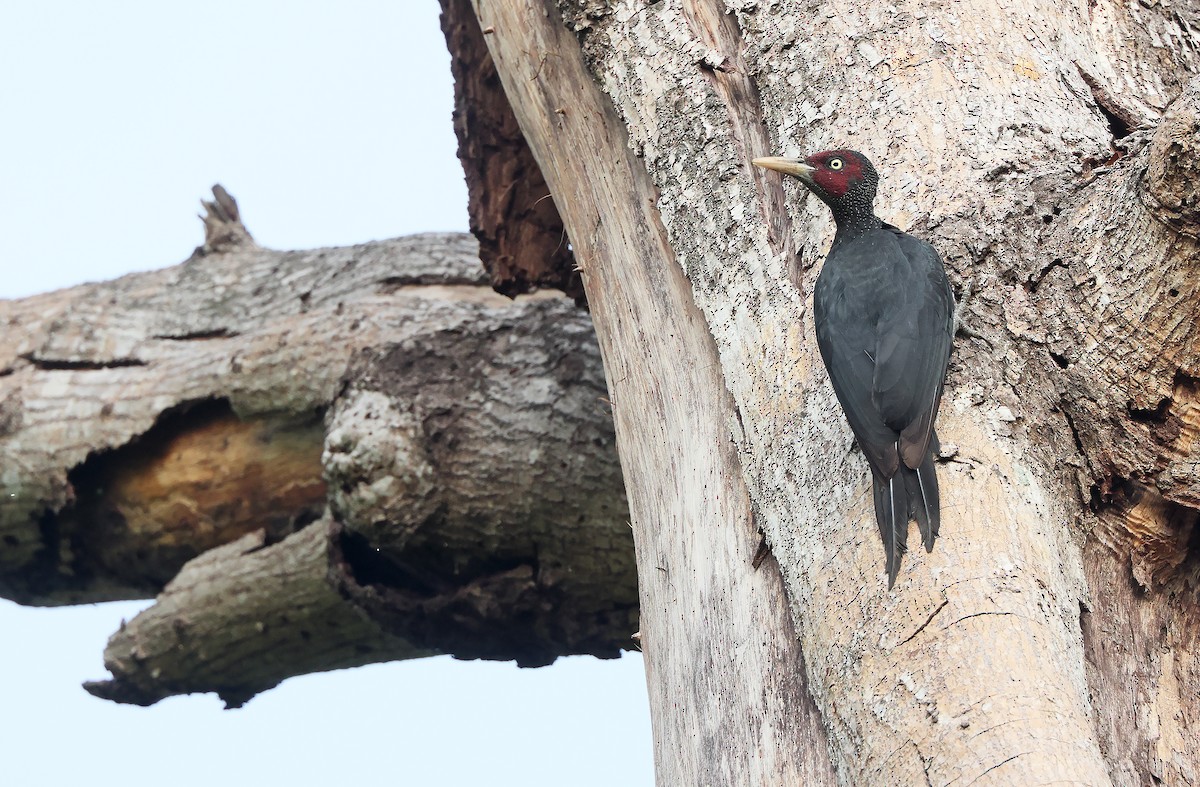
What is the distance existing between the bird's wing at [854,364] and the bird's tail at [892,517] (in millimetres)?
23

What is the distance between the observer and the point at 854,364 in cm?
241

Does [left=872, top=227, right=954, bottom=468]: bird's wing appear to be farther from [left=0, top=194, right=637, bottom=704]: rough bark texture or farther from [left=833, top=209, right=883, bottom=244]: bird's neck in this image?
[left=0, top=194, right=637, bottom=704]: rough bark texture

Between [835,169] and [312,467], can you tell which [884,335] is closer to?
[835,169]

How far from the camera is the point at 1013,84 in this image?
274cm

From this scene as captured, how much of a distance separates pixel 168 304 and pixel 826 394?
3.33m

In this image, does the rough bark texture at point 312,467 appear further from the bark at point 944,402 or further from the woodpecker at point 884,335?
the woodpecker at point 884,335

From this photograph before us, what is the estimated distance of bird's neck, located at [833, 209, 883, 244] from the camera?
Result: 8.80 ft

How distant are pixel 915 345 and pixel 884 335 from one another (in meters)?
0.09

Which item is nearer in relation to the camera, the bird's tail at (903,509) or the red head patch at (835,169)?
the bird's tail at (903,509)

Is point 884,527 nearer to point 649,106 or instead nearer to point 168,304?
point 649,106

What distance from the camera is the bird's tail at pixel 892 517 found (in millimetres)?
2166

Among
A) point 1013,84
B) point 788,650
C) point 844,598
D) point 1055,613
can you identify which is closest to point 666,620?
point 788,650

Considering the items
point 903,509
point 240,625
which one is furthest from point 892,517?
point 240,625

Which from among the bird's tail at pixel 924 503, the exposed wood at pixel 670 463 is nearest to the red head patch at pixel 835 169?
the exposed wood at pixel 670 463
